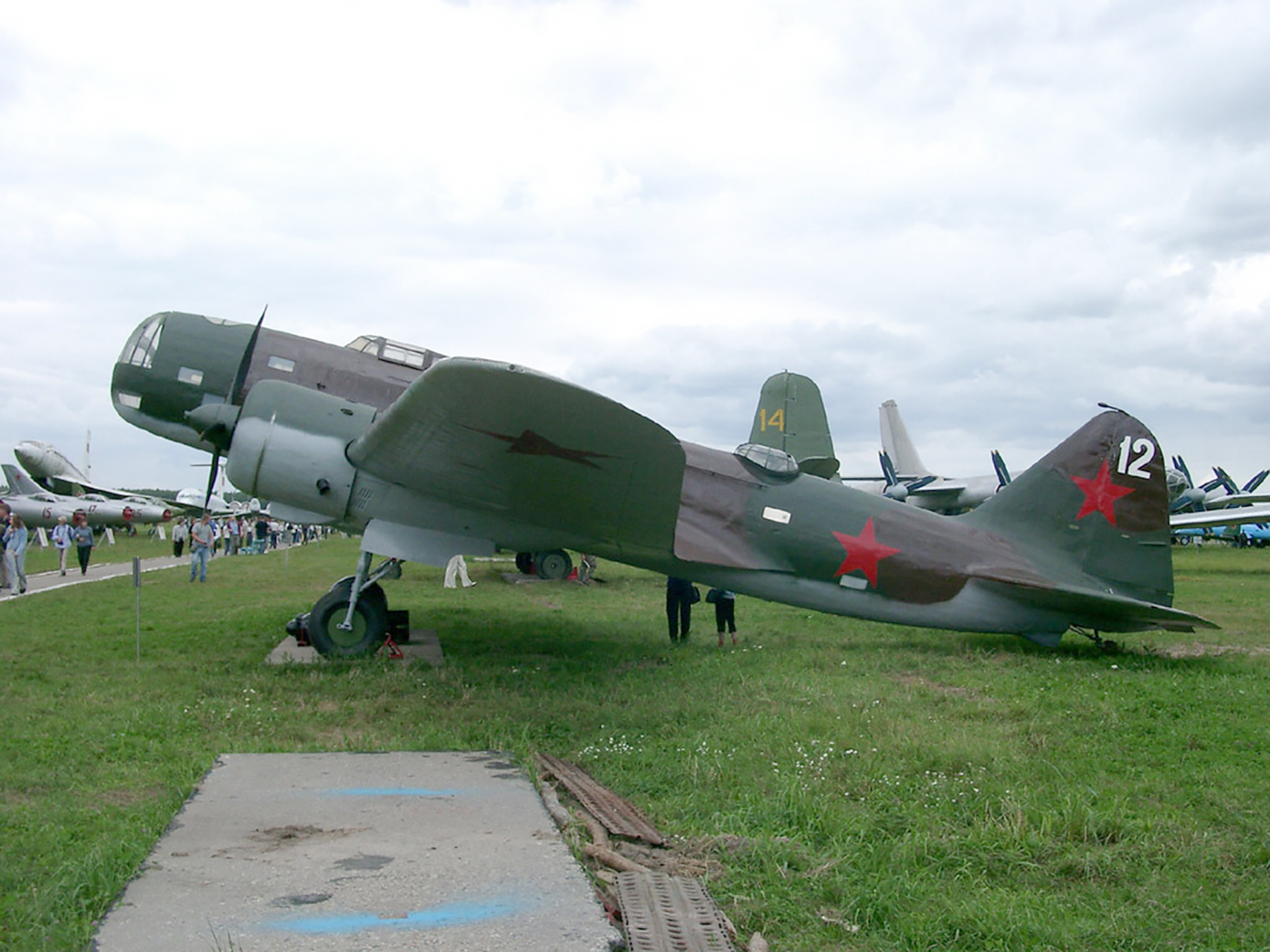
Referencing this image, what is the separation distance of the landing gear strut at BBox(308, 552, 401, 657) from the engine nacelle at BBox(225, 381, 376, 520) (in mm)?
833

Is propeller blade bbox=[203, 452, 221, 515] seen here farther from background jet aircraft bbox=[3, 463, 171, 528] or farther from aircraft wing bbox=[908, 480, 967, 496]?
aircraft wing bbox=[908, 480, 967, 496]

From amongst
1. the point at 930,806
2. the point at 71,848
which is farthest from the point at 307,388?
the point at 930,806

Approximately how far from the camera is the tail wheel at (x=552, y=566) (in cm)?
1909

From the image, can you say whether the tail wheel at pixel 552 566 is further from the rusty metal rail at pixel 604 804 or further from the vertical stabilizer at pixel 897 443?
the vertical stabilizer at pixel 897 443

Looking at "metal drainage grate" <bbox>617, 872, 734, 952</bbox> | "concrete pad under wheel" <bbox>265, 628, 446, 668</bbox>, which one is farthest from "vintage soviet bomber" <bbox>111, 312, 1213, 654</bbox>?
"metal drainage grate" <bbox>617, 872, 734, 952</bbox>

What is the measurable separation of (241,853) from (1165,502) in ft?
30.2

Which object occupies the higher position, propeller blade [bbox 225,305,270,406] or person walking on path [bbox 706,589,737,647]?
propeller blade [bbox 225,305,270,406]

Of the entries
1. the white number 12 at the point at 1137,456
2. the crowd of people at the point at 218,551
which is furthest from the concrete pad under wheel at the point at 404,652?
the white number 12 at the point at 1137,456

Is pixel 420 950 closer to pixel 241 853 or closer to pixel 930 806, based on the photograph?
pixel 241 853

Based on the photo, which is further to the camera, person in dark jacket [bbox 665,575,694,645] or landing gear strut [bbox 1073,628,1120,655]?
person in dark jacket [bbox 665,575,694,645]

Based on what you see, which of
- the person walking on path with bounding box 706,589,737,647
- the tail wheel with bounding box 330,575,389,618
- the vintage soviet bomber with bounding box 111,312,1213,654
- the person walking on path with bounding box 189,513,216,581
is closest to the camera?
the vintage soviet bomber with bounding box 111,312,1213,654

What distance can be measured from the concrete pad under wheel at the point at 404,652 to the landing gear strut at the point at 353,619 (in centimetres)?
19

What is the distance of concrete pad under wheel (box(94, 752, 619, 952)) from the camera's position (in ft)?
9.95

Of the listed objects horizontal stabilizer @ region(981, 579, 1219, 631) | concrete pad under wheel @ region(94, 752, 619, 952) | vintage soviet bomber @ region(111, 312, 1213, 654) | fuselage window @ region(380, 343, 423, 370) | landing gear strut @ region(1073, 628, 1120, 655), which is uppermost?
fuselage window @ region(380, 343, 423, 370)
